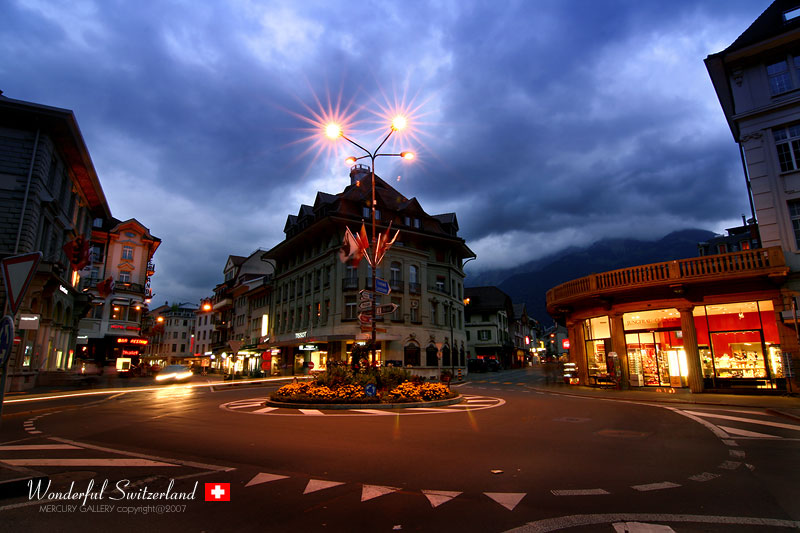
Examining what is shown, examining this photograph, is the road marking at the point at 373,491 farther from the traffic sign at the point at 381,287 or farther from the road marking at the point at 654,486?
the traffic sign at the point at 381,287

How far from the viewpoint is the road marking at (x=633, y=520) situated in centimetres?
402

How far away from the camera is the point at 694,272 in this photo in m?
19.4

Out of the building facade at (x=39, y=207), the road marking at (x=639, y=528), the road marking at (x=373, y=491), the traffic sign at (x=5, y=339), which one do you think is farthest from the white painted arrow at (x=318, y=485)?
the building facade at (x=39, y=207)

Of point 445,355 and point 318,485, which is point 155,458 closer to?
point 318,485

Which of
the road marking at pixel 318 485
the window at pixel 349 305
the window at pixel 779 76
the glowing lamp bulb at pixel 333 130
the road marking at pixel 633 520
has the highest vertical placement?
the window at pixel 779 76

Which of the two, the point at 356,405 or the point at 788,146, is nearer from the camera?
the point at 356,405

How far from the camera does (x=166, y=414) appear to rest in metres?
13.4

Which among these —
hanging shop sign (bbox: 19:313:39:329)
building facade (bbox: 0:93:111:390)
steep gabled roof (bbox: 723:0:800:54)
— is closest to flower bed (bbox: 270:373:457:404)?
hanging shop sign (bbox: 19:313:39:329)

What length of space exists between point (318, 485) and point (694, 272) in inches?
791

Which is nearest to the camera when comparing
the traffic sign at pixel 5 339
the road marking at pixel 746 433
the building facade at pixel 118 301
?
the traffic sign at pixel 5 339

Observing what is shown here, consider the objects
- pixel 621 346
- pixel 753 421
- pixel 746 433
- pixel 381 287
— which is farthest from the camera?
pixel 621 346

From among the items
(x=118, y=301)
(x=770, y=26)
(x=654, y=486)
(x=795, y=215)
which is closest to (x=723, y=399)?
(x=795, y=215)

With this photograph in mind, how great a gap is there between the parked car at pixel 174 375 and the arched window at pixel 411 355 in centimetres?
1998

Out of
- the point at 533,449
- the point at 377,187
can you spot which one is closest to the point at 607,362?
the point at 533,449
